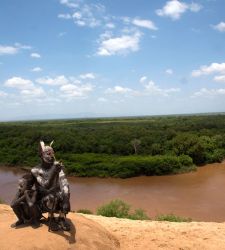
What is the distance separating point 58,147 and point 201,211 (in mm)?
25112

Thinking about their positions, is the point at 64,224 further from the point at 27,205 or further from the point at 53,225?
the point at 27,205

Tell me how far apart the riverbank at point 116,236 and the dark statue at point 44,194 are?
233 mm

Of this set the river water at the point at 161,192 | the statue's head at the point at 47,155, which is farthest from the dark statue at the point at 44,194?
the river water at the point at 161,192

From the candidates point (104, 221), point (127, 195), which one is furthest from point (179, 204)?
point (104, 221)

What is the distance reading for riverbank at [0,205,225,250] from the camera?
23.4 ft

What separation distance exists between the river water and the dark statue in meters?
14.3

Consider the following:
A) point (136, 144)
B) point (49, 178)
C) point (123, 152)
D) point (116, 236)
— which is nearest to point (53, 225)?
point (49, 178)

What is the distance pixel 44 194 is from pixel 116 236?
2.91 meters

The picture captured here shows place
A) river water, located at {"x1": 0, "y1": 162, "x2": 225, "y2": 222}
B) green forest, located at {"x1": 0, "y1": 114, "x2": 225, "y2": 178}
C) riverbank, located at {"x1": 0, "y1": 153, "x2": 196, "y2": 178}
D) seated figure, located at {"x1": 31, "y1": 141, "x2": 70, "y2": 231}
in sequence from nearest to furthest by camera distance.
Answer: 1. seated figure, located at {"x1": 31, "y1": 141, "x2": 70, "y2": 231}
2. river water, located at {"x1": 0, "y1": 162, "x2": 225, "y2": 222}
3. riverbank, located at {"x1": 0, "y1": 153, "x2": 196, "y2": 178}
4. green forest, located at {"x1": 0, "y1": 114, "x2": 225, "y2": 178}

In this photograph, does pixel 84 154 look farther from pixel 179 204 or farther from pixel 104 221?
pixel 104 221

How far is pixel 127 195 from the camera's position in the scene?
27.3m

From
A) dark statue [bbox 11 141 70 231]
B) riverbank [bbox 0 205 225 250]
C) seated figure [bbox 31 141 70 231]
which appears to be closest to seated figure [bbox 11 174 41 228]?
dark statue [bbox 11 141 70 231]

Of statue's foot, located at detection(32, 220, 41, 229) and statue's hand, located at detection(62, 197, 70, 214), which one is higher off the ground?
statue's hand, located at detection(62, 197, 70, 214)

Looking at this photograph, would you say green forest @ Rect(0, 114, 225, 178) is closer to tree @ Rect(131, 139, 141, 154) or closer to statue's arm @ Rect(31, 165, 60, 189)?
tree @ Rect(131, 139, 141, 154)
